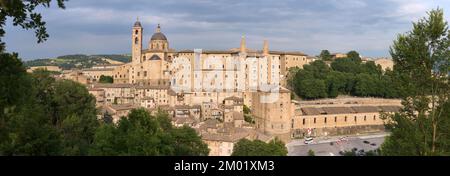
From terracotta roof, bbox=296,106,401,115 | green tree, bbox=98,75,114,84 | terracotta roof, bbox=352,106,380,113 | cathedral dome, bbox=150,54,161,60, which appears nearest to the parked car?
terracotta roof, bbox=296,106,401,115

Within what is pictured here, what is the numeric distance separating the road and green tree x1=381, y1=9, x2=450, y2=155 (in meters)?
27.1

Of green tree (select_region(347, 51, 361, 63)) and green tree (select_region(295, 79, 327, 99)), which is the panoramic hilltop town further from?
green tree (select_region(347, 51, 361, 63))

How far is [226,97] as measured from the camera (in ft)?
187

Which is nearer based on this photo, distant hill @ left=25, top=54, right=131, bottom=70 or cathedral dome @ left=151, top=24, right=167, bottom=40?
cathedral dome @ left=151, top=24, right=167, bottom=40

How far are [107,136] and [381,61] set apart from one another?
279ft

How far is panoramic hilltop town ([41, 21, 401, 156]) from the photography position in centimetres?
4566

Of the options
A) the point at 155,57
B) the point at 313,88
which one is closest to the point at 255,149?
the point at 313,88

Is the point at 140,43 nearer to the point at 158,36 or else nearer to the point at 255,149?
the point at 158,36

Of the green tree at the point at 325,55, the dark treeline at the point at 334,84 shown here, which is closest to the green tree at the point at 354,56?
the green tree at the point at 325,55

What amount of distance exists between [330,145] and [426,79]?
34.0 metres

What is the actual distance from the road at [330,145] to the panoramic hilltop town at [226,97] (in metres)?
1.66

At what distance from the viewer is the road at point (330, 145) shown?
41.0 m
